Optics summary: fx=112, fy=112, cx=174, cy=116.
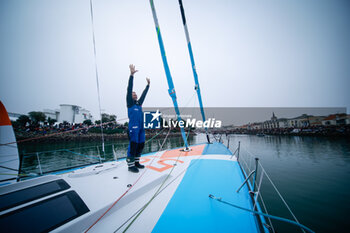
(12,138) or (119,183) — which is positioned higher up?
(12,138)

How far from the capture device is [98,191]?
1944 millimetres

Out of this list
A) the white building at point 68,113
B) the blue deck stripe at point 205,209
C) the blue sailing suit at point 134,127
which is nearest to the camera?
the blue deck stripe at point 205,209

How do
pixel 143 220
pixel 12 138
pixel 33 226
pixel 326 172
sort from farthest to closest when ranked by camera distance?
pixel 326 172, pixel 12 138, pixel 143 220, pixel 33 226

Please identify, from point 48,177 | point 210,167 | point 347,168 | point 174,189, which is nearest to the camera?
point 48,177

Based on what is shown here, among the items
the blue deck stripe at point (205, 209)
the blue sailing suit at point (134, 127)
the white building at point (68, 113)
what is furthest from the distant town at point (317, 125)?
the white building at point (68, 113)

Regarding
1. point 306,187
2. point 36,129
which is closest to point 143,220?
point 306,187

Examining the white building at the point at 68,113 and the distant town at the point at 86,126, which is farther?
the white building at the point at 68,113

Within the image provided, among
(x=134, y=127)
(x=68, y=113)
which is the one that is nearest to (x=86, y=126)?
(x=68, y=113)

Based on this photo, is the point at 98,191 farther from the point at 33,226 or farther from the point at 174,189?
the point at 174,189

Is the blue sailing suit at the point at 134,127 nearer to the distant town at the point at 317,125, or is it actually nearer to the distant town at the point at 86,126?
the distant town at the point at 86,126

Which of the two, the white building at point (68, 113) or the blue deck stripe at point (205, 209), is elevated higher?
the white building at point (68, 113)

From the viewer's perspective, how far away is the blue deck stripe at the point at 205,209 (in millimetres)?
1526

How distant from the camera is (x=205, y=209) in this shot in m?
1.83

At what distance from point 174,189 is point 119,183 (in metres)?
1.12
